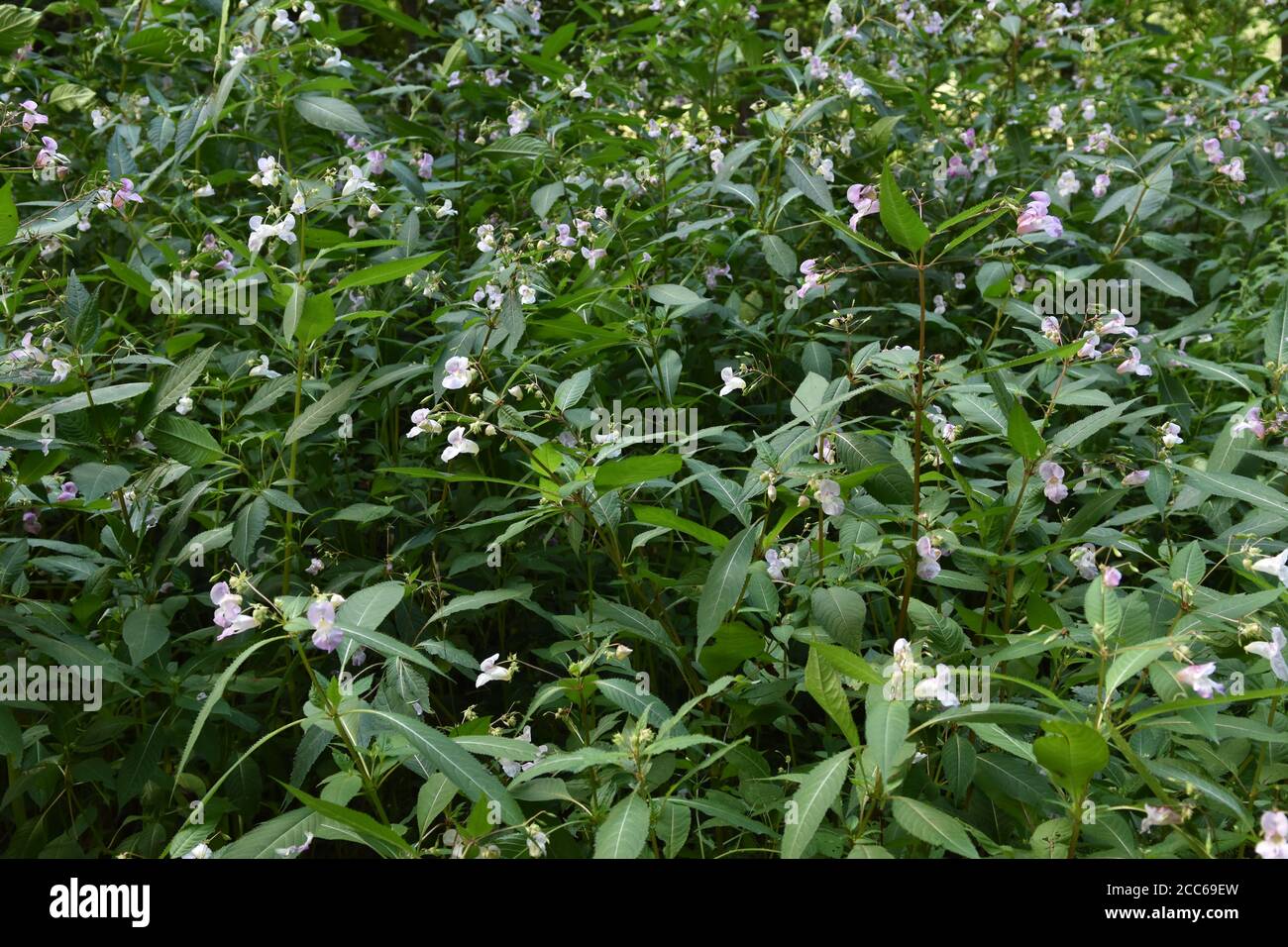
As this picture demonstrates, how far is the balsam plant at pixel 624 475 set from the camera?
1.72 metres

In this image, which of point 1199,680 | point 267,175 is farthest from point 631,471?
point 267,175

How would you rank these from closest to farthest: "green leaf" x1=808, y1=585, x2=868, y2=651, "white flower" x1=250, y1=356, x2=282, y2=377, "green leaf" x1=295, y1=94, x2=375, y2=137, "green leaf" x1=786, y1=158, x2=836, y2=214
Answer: "green leaf" x1=808, y1=585, x2=868, y2=651
"white flower" x1=250, y1=356, x2=282, y2=377
"green leaf" x1=786, y1=158, x2=836, y2=214
"green leaf" x1=295, y1=94, x2=375, y2=137

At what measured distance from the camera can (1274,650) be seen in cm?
155

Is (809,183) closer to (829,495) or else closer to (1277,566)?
(829,495)

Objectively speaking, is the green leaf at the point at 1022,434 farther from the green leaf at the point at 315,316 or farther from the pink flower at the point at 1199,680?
the green leaf at the point at 315,316

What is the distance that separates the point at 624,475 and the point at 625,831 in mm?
594

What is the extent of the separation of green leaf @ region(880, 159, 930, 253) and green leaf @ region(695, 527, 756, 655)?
57 centimetres

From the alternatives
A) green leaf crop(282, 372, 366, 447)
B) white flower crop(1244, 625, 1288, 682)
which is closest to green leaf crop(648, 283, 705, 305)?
green leaf crop(282, 372, 366, 447)

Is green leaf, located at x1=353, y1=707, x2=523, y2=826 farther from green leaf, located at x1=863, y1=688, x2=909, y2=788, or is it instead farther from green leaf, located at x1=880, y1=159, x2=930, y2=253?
green leaf, located at x1=880, y1=159, x2=930, y2=253

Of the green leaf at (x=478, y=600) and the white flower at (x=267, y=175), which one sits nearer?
the green leaf at (x=478, y=600)

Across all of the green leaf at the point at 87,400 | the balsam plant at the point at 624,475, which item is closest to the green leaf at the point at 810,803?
the balsam plant at the point at 624,475

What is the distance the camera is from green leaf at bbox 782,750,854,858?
143 cm
